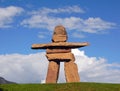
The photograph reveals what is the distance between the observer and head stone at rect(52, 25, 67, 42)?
47562 mm

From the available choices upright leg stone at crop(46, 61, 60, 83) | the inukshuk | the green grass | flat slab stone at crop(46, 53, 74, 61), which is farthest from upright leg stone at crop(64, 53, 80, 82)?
the green grass

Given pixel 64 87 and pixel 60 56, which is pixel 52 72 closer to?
pixel 60 56

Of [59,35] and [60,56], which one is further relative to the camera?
[59,35]

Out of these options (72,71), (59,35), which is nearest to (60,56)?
(72,71)

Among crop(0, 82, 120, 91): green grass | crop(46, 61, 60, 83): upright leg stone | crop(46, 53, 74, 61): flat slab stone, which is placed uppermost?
crop(46, 53, 74, 61): flat slab stone

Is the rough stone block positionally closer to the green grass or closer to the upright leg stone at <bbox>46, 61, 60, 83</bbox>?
the upright leg stone at <bbox>46, 61, 60, 83</bbox>

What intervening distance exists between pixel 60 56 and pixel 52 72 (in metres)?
2.29

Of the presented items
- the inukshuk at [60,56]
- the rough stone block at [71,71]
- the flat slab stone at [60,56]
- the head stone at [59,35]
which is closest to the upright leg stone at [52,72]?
the inukshuk at [60,56]

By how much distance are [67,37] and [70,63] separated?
11.0 ft

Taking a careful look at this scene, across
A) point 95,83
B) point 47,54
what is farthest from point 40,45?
point 95,83

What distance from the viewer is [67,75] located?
47.5 m

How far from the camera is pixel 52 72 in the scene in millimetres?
47562

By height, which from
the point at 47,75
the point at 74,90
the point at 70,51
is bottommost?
the point at 74,90

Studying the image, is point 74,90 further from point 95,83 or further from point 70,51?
point 70,51
